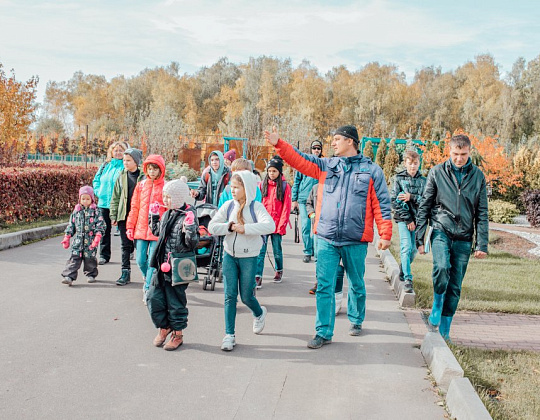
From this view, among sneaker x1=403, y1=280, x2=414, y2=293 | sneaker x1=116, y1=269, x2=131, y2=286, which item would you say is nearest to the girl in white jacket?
sneaker x1=403, y1=280, x2=414, y2=293

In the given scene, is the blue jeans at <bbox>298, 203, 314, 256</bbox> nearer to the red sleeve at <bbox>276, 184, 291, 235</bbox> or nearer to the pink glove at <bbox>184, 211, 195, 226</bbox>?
the red sleeve at <bbox>276, 184, 291, 235</bbox>

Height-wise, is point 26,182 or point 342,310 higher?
point 26,182

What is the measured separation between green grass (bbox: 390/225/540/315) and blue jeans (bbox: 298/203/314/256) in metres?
1.64

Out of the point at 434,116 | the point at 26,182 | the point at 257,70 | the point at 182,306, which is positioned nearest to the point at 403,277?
the point at 182,306

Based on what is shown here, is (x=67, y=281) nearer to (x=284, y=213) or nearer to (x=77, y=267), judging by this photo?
(x=77, y=267)

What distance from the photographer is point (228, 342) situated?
16.1 feet

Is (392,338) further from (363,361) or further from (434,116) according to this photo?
(434,116)

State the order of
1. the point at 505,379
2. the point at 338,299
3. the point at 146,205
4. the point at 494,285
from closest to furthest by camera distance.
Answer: the point at 505,379, the point at 338,299, the point at 146,205, the point at 494,285

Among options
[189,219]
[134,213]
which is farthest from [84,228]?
[189,219]

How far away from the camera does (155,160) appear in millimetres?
6195

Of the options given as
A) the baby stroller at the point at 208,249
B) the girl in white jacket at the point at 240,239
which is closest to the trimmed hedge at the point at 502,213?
the baby stroller at the point at 208,249

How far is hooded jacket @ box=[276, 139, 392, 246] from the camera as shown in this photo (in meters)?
5.01

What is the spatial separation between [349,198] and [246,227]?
102 cm

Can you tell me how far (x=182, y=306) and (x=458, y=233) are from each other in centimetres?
273
